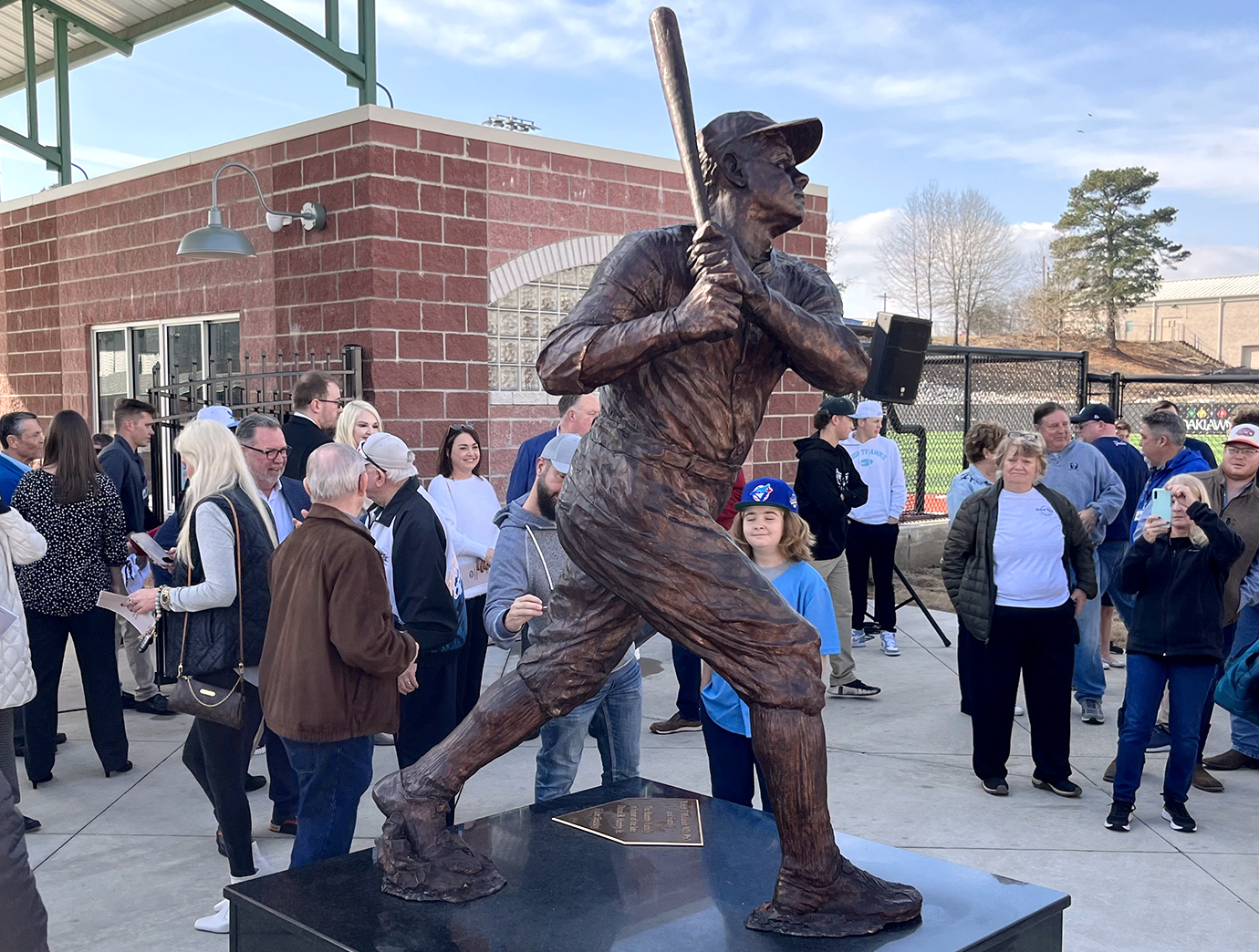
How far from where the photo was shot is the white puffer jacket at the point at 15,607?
4602mm

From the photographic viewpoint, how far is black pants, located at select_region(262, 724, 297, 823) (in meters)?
Result: 4.91

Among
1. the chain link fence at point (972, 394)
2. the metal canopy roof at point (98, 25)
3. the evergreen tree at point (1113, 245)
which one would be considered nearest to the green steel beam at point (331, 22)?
the metal canopy roof at point (98, 25)

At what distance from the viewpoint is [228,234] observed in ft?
26.2

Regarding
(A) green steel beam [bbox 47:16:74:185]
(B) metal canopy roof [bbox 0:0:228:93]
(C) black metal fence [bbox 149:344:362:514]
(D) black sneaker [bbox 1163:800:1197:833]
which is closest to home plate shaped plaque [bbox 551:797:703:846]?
(D) black sneaker [bbox 1163:800:1197:833]

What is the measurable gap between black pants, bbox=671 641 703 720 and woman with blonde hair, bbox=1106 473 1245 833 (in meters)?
2.34

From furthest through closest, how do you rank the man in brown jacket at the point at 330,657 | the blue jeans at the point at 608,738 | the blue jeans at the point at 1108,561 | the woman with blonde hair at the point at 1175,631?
1. the blue jeans at the point at 1108,561
2. the woman with blonde hair at the point at 1175,631
3. the blue jeans at the point at 608,738
4. the man in brown jacket at the point at 330,657

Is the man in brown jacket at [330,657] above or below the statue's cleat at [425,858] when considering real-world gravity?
above

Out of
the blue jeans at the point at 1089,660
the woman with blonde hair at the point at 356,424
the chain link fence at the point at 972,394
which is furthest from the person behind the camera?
the chain link fence at the point at 972,394

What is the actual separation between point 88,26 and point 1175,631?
11.8 m

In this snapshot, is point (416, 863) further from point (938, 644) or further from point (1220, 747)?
point (938, 644)

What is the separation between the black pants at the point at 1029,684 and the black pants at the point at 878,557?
2.76 m

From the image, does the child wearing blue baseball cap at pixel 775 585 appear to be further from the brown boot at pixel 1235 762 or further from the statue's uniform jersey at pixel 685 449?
the brown boot at pixel 1235 762

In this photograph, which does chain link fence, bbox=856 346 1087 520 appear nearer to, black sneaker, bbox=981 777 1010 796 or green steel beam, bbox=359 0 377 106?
green steel beam, bbox=359 0 377 106

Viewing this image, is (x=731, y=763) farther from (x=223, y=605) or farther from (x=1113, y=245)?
(x=1113, y=245)
